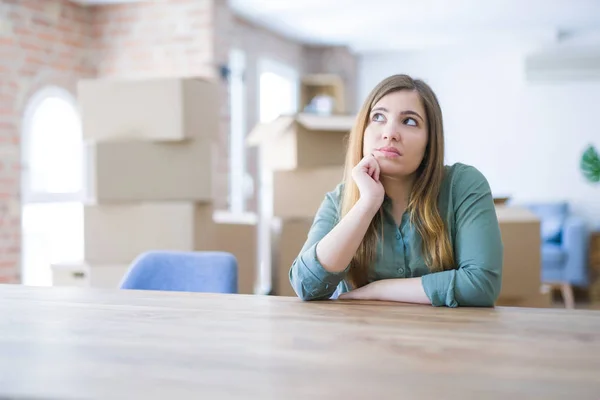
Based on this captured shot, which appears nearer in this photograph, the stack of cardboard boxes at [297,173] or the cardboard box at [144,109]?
the cardboard box at [144,109]

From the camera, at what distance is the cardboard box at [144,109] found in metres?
2.76

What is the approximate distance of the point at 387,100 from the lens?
1.52 m

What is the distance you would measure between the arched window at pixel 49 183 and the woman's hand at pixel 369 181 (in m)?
3.61

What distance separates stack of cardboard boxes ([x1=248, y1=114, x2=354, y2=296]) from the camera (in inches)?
117

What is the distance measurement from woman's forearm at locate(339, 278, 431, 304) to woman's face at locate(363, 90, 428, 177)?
0.25 metres

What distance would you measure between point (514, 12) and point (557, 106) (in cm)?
140

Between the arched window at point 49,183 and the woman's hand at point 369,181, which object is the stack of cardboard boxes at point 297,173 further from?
the arched window at point 49,183

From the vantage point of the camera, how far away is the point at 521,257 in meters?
2.51

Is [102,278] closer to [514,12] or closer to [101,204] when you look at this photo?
[101,204]

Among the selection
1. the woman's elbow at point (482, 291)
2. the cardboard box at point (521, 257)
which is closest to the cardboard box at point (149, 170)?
the cardboard box at point (521, 257)

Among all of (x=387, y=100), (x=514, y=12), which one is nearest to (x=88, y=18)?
(x=514, y=12)

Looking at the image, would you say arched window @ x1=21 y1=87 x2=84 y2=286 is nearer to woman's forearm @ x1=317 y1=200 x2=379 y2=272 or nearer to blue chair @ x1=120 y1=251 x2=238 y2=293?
blue chair @ x1=120 y1=251 x2=238 y2=293

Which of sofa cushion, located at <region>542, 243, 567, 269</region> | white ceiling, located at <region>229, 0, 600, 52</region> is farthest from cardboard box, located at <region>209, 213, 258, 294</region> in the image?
sofa cushion, located at <region>542, 243, 567, 269</region>

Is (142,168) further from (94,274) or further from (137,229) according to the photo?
(94,274)
